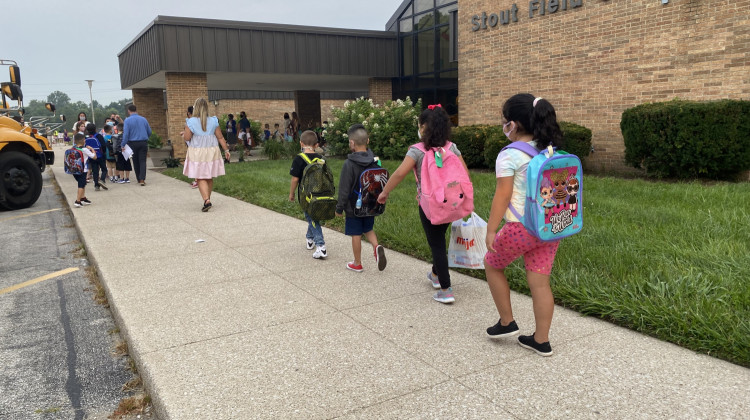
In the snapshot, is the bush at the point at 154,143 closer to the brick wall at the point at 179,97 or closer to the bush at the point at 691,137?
the brick wall at the point at 179,97

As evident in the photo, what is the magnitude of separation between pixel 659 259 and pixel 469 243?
1.64 meters

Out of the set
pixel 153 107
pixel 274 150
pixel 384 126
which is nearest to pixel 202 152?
pixel 384 126

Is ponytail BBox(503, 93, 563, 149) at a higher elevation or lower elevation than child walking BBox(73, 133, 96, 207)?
higher

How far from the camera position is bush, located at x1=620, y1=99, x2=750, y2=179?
8.47 meters

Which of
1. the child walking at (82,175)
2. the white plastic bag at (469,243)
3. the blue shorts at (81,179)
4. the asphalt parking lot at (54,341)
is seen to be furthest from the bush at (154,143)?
the white plastic bag at (469,243)

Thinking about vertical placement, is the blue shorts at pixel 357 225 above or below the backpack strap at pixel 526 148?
below

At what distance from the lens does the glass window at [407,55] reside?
2039cm

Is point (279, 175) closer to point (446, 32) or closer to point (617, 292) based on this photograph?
point (446, 32)

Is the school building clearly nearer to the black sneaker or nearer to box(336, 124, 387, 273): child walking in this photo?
box(336, 124, 387, 273): child walking

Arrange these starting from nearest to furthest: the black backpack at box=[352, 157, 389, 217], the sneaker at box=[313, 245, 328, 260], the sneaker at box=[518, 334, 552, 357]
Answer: the sneaker at box=[518, 334, 552, 357] < the black backpack at box=[352, 157, 389, 217] < the sneaker at box=[313, 245, 328, 260]

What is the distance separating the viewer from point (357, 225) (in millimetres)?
5016

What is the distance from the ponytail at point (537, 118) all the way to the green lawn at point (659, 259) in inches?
57.8

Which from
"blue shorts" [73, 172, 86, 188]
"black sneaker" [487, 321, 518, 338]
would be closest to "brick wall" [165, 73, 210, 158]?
"blue shorts" [73, 172, 86, 188]

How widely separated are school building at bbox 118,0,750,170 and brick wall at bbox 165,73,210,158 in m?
0.03
